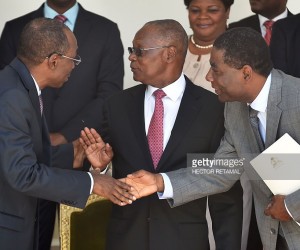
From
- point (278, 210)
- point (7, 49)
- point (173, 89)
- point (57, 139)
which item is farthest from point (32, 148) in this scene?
point (7, 49)

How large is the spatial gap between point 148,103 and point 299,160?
35.5 inches

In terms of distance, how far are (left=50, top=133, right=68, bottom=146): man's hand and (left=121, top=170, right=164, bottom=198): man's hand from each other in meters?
0.92

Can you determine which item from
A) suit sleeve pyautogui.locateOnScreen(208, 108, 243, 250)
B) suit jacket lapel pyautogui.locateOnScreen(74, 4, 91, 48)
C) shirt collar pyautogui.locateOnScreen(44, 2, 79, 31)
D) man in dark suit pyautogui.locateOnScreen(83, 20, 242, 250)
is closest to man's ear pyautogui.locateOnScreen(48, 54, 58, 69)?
man in dark suit pyautogui.locateOnScreen(83, 20, 242, 250)

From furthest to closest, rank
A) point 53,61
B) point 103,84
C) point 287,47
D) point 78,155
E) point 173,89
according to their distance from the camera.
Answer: point 103,84 < point 287,47 < point 78,155 < point 173,89 < point 53,61

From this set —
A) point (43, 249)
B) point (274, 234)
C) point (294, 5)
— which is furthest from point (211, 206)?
point (294, 5)

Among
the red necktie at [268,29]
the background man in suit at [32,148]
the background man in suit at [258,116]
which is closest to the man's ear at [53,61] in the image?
the background man in suit at [32,148]

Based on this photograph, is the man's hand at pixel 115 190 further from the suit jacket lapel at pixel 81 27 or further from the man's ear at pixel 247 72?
the suit jacket lapel at pixel 81 27

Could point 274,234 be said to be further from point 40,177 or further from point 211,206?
point 40,177

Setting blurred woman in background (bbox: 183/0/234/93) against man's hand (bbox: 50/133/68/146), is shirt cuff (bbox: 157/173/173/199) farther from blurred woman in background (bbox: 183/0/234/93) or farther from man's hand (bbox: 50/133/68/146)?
blurred woman in background (bbox: 183/0/234/93)

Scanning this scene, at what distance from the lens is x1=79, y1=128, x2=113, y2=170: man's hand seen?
13.3 feet

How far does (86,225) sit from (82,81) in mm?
927

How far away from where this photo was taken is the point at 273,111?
3650mm

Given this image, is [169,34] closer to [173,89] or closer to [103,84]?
[173,89]

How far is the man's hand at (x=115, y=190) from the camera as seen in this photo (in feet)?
12.7
